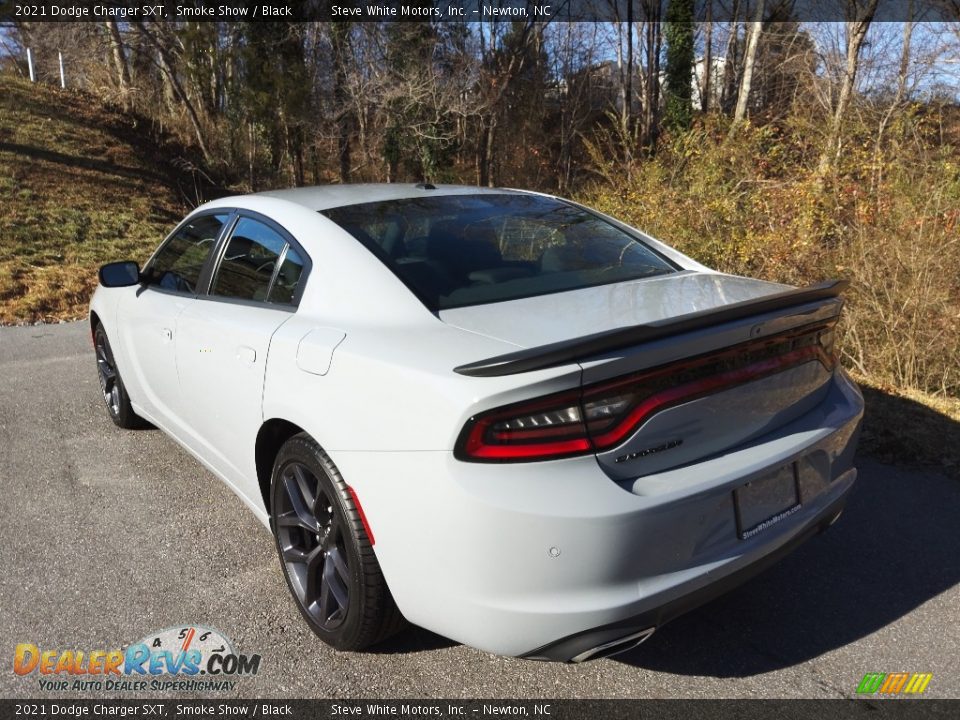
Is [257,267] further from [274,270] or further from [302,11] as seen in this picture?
[302,11]

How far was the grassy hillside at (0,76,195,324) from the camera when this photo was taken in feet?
33.2

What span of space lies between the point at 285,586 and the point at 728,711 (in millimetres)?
1693

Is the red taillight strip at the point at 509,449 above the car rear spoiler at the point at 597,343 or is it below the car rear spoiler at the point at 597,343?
below

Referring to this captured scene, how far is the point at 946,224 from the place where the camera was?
5230 mm

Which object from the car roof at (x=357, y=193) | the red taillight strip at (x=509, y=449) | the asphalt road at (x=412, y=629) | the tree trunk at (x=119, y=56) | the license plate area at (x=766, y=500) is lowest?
the asphalt road at (x=412, y=629)

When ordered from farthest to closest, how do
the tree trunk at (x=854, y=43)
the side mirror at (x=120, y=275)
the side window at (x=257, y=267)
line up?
the tree trunk at (x=854, y=43)
the side mirror at (x=120, y=275)
the side window at (x=257, y=267)

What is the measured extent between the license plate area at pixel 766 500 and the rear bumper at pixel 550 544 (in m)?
0.03

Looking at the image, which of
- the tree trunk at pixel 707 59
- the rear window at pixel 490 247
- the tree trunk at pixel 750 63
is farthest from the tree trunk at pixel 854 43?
the tree trunk at pixel 707 59

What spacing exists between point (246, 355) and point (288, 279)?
0.33m

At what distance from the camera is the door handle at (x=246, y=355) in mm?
2824

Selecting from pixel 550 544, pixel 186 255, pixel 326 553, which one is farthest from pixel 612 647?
pixel 186 255

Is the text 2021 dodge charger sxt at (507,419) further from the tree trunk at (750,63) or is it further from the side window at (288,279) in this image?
the tree trunk at (750,63)

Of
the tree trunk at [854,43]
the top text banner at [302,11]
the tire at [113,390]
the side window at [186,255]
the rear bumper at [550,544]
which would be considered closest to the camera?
the rear bumper at [550,544]

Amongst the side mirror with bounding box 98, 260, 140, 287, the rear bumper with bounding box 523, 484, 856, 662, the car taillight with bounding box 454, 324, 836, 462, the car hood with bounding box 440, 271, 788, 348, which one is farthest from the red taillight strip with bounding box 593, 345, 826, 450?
the side mirror with bounding box 98, 260, 140, 287
